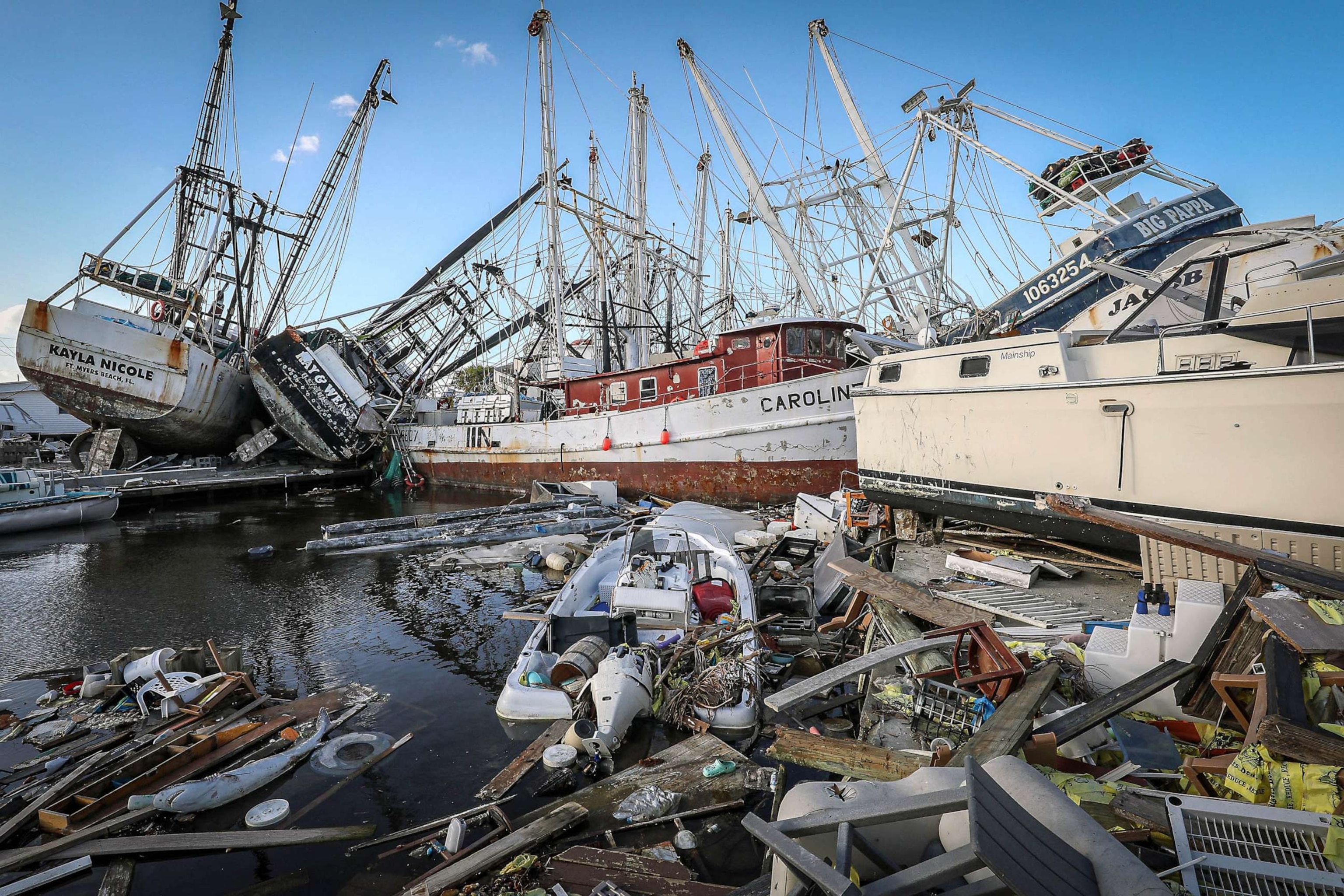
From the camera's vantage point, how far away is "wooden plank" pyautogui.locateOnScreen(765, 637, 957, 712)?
436cm

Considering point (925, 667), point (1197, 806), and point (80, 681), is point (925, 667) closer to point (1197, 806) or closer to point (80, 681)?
point (1197, 806)

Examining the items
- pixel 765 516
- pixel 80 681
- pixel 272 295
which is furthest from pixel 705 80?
pixel 272 295

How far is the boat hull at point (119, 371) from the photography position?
19.4m

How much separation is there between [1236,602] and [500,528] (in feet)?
39.5

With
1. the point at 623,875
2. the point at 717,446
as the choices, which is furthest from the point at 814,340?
the point at 623,875

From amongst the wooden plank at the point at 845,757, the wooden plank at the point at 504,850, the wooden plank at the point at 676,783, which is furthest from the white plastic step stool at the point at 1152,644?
the wooden plank at the point at 504,850

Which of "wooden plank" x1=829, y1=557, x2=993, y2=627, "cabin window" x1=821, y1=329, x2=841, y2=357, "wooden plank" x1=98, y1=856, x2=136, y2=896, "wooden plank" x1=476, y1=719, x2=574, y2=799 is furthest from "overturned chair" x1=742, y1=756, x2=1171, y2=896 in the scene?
"cabin window" x1=821, y1=329, x2=841, y2=357

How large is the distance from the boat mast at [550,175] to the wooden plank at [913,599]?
1521cm

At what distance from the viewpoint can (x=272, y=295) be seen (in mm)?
25641

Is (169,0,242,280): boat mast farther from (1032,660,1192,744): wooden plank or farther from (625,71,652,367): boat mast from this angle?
(1032,660,1192,744): wooden plank

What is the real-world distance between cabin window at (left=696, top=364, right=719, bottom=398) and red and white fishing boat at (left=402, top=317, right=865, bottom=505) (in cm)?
3

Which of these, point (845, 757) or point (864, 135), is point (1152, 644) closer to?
point (845, 757)

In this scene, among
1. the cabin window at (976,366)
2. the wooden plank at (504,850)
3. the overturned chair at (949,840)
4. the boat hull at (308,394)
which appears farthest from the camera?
the boat hull at (308,394)

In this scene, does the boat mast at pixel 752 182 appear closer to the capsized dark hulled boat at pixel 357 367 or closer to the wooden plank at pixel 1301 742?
the capsized dark hulled boat at pixel 357 367
